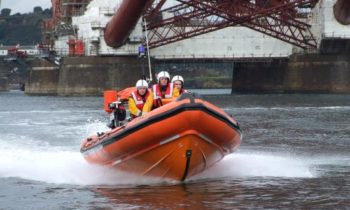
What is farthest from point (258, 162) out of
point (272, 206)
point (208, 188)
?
point (272, 206)

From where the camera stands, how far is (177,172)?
20.3 meters

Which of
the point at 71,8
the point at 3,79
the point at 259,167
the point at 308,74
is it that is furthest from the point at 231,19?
the point at 3,79

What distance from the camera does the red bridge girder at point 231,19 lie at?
84.5 meters

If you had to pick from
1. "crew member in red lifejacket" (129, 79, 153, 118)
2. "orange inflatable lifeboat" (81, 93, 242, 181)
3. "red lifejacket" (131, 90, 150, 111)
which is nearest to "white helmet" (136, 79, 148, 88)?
"crew member in red lifejacket" (129, 79, 153, 118)

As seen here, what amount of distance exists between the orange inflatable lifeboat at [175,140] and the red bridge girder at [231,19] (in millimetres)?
62979

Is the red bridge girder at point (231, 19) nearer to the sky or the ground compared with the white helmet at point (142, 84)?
nearer to the sky

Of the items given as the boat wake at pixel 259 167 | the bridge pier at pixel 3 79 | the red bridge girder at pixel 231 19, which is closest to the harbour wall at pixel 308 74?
the red bridge girder at pixel 231 19

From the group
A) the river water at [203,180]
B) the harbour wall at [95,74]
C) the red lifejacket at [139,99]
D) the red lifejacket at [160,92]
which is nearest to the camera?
the river water at [203,180]

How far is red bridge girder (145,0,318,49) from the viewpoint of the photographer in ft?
277

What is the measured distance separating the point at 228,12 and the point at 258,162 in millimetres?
59959

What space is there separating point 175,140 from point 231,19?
6522 centimetres

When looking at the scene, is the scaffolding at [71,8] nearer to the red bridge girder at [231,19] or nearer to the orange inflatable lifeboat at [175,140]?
the red bridge girder at [231,19]

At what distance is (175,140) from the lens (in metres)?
19.6

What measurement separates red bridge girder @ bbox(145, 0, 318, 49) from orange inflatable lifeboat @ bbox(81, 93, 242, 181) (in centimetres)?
6298
